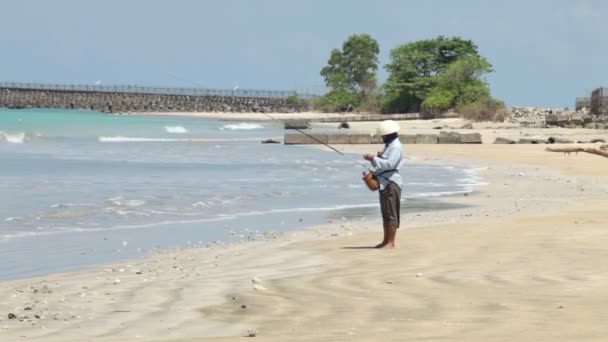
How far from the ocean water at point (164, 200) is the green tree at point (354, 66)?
303 ft

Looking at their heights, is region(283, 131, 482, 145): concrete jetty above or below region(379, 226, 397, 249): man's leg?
below

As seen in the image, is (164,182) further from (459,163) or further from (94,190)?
(459,163)

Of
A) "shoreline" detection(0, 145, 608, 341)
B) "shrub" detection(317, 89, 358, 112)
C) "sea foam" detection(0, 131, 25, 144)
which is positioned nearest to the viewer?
"shoreline" detection(0, 145, 608, 341)

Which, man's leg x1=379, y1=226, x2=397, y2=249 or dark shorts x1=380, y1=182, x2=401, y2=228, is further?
dark shorts x1=380, y1=182, x2=401, y2=228

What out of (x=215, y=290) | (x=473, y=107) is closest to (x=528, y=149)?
(x=215, y=290)

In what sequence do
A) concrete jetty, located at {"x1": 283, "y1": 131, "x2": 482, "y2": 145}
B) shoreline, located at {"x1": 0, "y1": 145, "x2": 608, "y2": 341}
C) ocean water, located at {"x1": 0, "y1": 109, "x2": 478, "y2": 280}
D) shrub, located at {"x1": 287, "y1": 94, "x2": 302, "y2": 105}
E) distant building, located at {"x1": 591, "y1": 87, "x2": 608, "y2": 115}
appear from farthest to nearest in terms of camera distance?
shrub, located at {"x1": 287, "y1": 94, "x2": 302, "y2": 105}
distant building, located at {"x1": 591, "y1": 87, "x2": 608, "y2": 115}
concrete jetty, located at {"x1": 283, "y1": 131, "x2": 482, "y2": 145}
ocean water, located at {"x1": 0, "y1": 109, "x2": 478, "y2": 280}
shoreline, located at {"x1": 0, "y1": 145, "x2": 608, "y2": 341}

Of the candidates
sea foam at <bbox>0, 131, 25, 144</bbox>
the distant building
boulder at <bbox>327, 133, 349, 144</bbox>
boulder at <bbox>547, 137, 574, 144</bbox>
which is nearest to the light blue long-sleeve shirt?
boulder at <bbox>547, 137, 574, 144</bbox>

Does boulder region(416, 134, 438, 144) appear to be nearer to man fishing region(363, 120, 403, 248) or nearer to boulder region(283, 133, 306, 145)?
boulder region(283, 133, 306, 145)

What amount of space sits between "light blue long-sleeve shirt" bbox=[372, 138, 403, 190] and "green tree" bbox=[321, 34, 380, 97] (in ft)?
375

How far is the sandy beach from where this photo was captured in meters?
7.23

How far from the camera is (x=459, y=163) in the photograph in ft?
102

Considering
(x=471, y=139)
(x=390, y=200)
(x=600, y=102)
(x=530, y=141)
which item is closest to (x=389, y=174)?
(x=390, y=200)

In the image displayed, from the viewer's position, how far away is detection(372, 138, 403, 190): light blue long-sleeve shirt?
12109 millimetres

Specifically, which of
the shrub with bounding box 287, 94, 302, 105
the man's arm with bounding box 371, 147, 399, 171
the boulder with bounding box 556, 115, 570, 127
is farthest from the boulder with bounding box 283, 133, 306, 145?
the shrub with bounding box 287, 94, 302, 105
